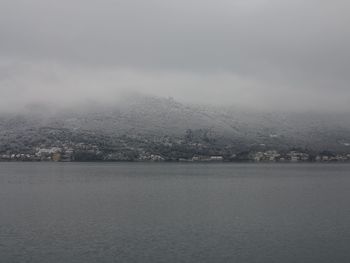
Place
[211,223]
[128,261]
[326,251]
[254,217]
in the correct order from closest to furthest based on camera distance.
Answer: [128,261] → [326,251] → [211,223] → [254,217]

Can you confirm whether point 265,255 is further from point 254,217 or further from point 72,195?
point 72,195

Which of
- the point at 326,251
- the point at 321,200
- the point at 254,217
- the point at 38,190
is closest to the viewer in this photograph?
the point at 326,251

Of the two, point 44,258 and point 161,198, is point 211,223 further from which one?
point 161,198

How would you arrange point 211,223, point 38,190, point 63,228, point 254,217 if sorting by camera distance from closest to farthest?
1. point 63,228
2. point 211,223
3. point 254,217
4. point 38,190

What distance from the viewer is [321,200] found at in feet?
350

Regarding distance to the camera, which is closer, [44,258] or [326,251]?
[44,258]

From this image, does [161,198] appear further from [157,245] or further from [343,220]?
[157,245]

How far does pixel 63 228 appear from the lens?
226 feet

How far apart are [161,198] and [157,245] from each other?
50803 millimetres

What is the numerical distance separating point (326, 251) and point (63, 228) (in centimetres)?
3281

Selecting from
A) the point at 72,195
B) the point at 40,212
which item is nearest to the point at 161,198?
the point at 72,195

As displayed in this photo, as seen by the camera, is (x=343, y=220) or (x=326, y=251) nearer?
(x=326, y=251)

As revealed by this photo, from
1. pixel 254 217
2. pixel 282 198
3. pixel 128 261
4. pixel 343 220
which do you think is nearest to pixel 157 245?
pixel 128 261

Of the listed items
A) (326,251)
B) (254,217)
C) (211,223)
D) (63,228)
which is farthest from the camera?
(254,217)
